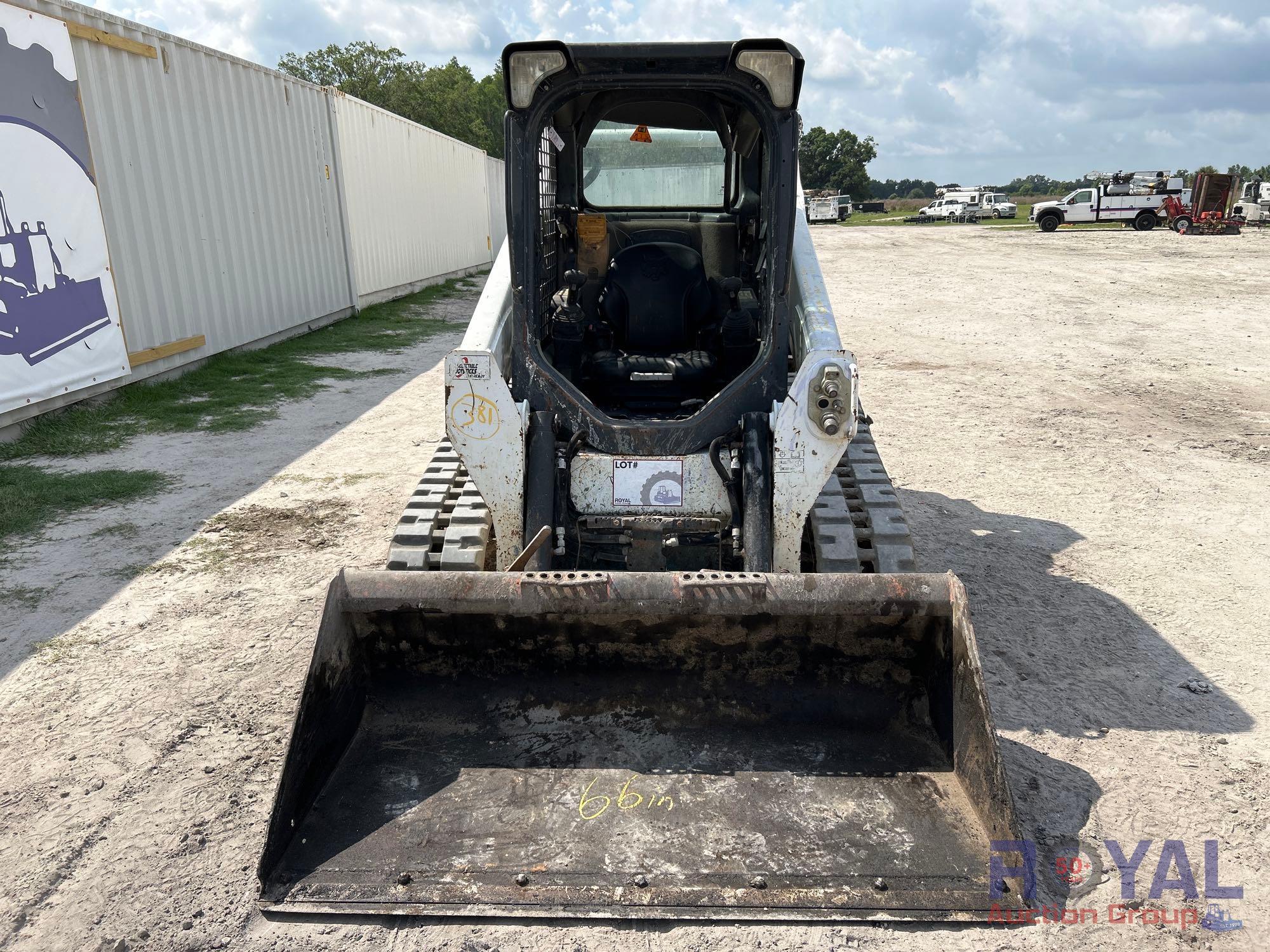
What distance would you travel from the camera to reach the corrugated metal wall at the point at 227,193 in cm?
898

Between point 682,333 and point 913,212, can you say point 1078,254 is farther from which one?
point 913,212

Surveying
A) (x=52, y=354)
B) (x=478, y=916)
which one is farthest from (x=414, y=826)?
(x=52, y=354)

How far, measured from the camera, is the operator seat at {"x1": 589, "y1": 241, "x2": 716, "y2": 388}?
4.98 m

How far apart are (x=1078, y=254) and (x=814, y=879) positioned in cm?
2805

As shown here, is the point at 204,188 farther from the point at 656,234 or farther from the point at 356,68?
the point at 356,68

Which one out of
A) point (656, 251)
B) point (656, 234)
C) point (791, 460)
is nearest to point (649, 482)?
point (791, 460)

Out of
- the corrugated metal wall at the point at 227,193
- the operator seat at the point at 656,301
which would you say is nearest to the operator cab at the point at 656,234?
the operator seat at the point at 656,301

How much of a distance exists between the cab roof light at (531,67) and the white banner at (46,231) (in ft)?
18.5

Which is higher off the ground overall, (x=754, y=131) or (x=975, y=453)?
(x=754, y=131)

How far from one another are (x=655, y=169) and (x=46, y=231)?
563 centimetres

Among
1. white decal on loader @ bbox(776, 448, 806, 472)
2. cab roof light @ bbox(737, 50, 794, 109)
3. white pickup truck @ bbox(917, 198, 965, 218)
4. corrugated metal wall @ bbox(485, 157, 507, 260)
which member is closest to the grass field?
white decal on loader @ bbox(776, 448, 806, 472)

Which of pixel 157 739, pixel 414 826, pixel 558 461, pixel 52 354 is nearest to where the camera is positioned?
pixel 414 826

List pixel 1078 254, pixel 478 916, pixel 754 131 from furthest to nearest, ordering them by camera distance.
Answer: pixel 1078 254, pixel 754 131, pixel 478 916

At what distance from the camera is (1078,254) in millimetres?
26594
